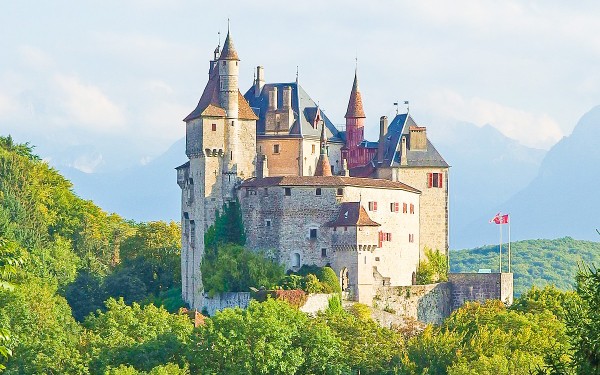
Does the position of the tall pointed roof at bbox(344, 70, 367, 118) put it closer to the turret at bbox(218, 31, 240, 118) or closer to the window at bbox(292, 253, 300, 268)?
the turret at bbox(218, 31, 240, 118)

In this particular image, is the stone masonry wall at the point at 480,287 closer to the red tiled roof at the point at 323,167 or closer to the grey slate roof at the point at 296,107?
the red tiled roof at the point at 323,167

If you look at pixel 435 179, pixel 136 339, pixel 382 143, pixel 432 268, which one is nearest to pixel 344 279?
pixel 432 268

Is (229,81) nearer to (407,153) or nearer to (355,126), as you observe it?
(355,126)

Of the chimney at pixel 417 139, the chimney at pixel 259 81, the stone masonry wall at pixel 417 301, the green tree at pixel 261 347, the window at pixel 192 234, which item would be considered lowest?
the green tree at pixel 261 347

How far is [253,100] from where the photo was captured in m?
94.7

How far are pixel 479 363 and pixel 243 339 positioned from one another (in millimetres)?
11058

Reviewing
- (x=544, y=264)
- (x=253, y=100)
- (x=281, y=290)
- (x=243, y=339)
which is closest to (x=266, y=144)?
(x=253, y=100)

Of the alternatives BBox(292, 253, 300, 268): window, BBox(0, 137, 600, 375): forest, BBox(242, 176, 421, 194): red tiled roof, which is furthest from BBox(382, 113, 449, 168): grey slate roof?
BBox(292, 253, 300, 268): window

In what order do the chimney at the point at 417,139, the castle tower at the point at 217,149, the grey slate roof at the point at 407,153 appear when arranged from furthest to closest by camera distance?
the chimney at the point at 417,139 < the grey slate roof at the point at 407,153 < the castle tower at the point at 217,149

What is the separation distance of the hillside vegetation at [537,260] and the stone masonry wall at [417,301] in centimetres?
5693

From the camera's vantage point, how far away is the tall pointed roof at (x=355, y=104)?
9775 cm

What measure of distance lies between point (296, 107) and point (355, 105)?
542cm

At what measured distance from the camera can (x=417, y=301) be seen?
9094 cm

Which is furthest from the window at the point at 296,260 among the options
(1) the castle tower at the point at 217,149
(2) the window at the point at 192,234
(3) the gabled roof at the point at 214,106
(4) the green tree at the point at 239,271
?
(3) the gabled roof at the point at 214,106
